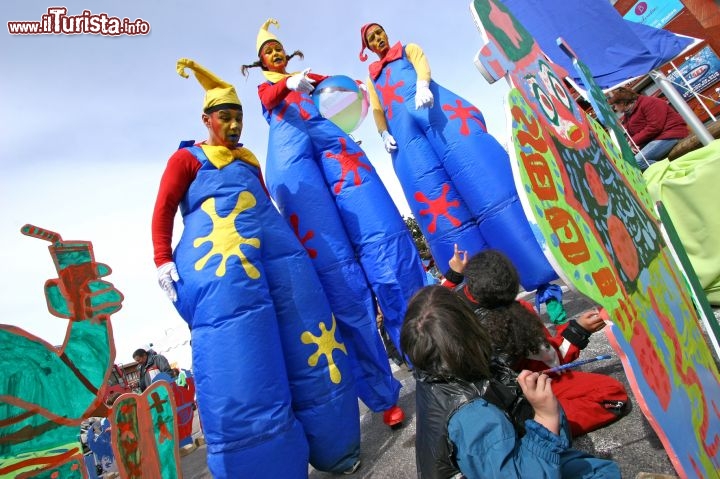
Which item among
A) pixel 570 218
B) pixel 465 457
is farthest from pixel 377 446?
pixel 570 218

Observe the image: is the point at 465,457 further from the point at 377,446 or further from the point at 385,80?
the point at 385,80

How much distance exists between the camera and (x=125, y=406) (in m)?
1.39

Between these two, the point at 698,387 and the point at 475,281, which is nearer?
the point at 698,387

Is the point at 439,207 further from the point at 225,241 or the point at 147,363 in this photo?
the point at 147,363

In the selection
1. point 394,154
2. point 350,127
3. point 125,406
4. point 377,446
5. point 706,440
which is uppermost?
point 350,127

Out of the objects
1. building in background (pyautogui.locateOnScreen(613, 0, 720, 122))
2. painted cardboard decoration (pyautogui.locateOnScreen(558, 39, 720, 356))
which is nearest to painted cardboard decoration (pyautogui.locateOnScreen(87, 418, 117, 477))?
painted cardboard decoration (pyautogui.locateOnScreen(558, 39, 720, 356))

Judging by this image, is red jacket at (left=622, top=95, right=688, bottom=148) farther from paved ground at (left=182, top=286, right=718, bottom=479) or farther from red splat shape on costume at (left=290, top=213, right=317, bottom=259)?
red splat shape on costume at (left=290, top=213, right=317, bottom=259)

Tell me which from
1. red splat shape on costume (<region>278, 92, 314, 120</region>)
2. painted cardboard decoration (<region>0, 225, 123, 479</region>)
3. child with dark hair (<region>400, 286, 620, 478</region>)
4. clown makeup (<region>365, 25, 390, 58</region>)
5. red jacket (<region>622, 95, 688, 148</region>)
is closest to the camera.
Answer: child with dark hair (<region>400, 286, 620, 478</region>)

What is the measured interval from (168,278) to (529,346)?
4.92 feet

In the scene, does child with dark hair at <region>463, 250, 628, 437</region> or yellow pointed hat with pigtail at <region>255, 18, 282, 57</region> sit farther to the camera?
yellow pointed hat with pigtail at <region>255, 18, 282, 57</region>

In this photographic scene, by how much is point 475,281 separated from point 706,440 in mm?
811

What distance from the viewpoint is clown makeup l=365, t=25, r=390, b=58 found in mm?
3170

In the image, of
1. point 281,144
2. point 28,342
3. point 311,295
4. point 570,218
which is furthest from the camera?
point 281,144

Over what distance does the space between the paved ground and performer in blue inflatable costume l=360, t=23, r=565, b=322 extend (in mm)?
702
